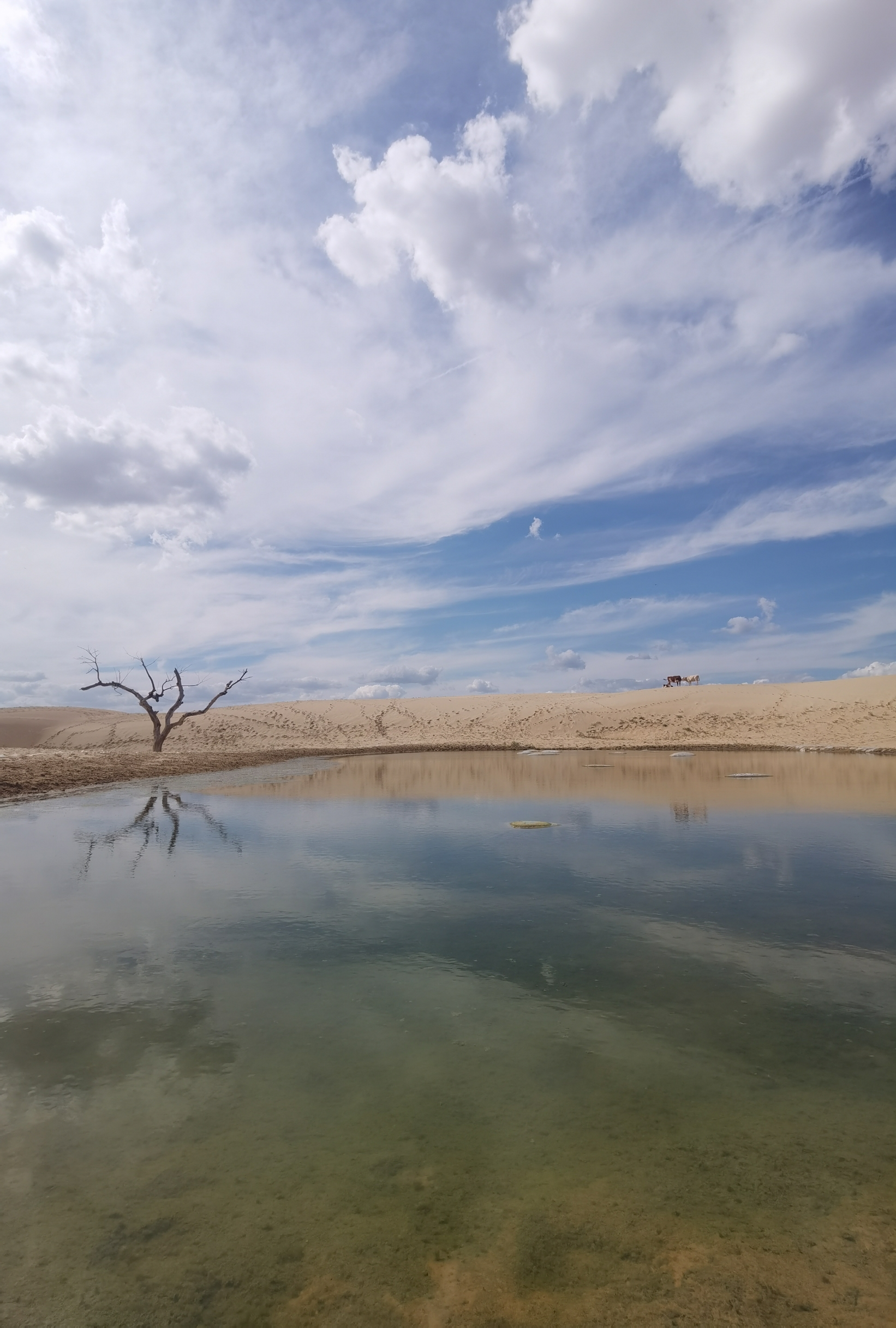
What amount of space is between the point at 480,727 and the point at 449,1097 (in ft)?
149

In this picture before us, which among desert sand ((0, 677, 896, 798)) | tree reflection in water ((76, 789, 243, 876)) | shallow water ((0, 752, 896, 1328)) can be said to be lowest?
shallow water ((0, 752, 896, 1328))

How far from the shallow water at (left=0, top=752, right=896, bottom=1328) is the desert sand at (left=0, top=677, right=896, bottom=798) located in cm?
1992

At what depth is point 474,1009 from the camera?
5.18 metres

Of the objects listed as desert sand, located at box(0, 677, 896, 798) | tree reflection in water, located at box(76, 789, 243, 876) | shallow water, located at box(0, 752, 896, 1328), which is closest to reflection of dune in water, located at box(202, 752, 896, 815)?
tree reflection in water, located at box(76, 789, 243, 876)

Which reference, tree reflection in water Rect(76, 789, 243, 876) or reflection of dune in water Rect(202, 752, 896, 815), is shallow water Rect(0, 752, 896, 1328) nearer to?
tree reflection in water Rect(76, 789, 243, 876)

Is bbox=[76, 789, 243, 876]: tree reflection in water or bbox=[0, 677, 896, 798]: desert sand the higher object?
bbox=[0, 677, 896, 798]: desert sand

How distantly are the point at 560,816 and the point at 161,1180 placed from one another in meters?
11.1

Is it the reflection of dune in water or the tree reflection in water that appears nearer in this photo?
the tree reflection in water

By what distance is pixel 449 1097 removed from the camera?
4.03 metres

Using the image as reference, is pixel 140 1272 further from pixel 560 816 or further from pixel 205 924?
pixel 560 816

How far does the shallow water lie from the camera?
2.76 metres

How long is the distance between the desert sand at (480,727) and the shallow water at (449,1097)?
19.9 meters

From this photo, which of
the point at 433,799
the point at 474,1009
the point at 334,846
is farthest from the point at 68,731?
the point at 474,1009

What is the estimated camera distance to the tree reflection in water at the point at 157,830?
11.0 meters
